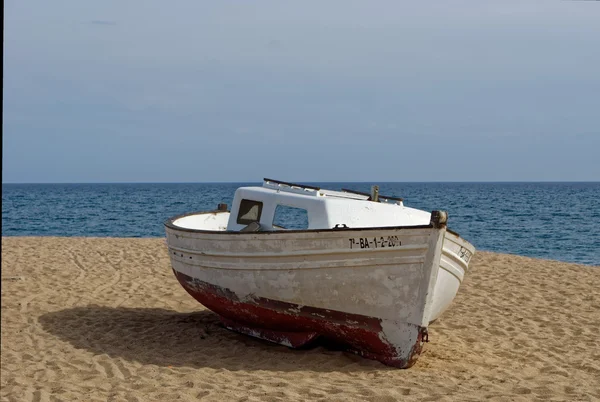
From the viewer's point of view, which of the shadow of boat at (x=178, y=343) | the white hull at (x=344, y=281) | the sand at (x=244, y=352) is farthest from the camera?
the shadow of boat at (x=178, y=343)

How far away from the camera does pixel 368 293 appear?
24.3ft

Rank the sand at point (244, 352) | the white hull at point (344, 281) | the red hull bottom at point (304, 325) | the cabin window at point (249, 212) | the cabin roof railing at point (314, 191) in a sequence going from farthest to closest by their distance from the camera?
the cabin window at point (249, 212), the cabin roof railing at point (314, 191), the red hull bottom at point (304, 325), the white hull at point (344, 281), the sand at point (244, 352)

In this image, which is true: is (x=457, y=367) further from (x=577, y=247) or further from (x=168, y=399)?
(x=577, y=247)

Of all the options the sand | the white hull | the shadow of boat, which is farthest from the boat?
the sand

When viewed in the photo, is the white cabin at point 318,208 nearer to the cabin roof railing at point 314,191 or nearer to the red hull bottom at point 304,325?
the cabin roof railing at point 314,191

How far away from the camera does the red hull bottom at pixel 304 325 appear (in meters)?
7.58

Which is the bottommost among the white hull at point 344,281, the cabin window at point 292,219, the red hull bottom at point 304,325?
the red hull bottom at point 304,325

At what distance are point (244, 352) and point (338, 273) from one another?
1970 millimetres

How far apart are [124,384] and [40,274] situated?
8.49 m

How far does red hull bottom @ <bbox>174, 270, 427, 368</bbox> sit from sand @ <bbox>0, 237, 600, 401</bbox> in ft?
0.50

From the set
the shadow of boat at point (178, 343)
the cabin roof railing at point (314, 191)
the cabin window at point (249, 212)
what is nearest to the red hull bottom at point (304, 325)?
the shadow of boat at point (178, 343)

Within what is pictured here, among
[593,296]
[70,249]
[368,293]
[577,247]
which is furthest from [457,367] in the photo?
[577,247]

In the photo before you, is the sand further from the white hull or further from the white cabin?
the white cabin

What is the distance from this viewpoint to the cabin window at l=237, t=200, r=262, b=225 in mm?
9523
